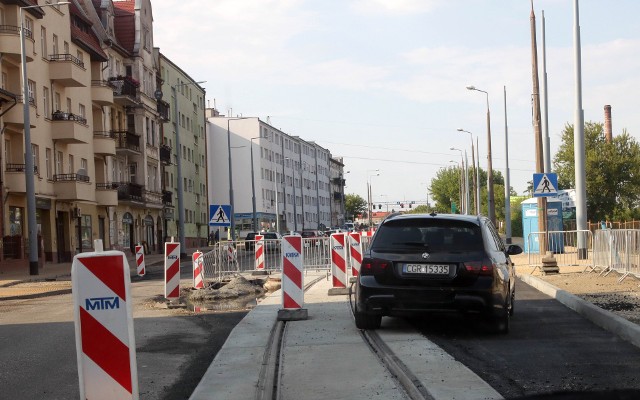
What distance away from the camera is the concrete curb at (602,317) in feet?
33.9

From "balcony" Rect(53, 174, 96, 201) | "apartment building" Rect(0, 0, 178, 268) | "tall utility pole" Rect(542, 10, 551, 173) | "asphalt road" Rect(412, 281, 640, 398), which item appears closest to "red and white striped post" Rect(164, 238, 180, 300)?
"asphalt road" Rect(412, 281, 640, 398)

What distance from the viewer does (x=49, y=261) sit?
4534cm

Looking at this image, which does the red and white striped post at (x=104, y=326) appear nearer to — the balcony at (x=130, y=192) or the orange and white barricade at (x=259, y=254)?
the orange and white barricade at (x=259, y=254)

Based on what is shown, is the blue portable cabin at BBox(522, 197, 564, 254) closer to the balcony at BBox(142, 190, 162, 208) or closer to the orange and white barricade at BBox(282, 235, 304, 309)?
the orange and white barricade at BBox(282, 235, 304, 309)

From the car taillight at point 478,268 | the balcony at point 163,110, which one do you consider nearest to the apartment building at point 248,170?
the balcony at point 163,110

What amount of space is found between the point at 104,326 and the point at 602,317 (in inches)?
320

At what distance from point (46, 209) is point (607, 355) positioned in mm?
38222

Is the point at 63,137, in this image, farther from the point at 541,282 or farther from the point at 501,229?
the point at 501,229

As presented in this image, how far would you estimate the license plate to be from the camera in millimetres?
11031

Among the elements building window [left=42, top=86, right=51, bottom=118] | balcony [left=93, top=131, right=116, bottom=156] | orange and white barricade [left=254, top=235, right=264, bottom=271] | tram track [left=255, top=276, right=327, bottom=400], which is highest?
building window [left=42, top=86, right=51, bottom=118]

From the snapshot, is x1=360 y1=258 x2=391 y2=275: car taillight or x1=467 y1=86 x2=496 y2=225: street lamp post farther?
x1=467 y1=86 x2=496 y2=225: street lamp post

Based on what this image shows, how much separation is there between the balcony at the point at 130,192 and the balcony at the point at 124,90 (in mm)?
5558

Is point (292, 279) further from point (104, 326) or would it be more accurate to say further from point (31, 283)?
point (31, 283)

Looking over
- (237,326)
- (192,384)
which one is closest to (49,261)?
(237,326)
